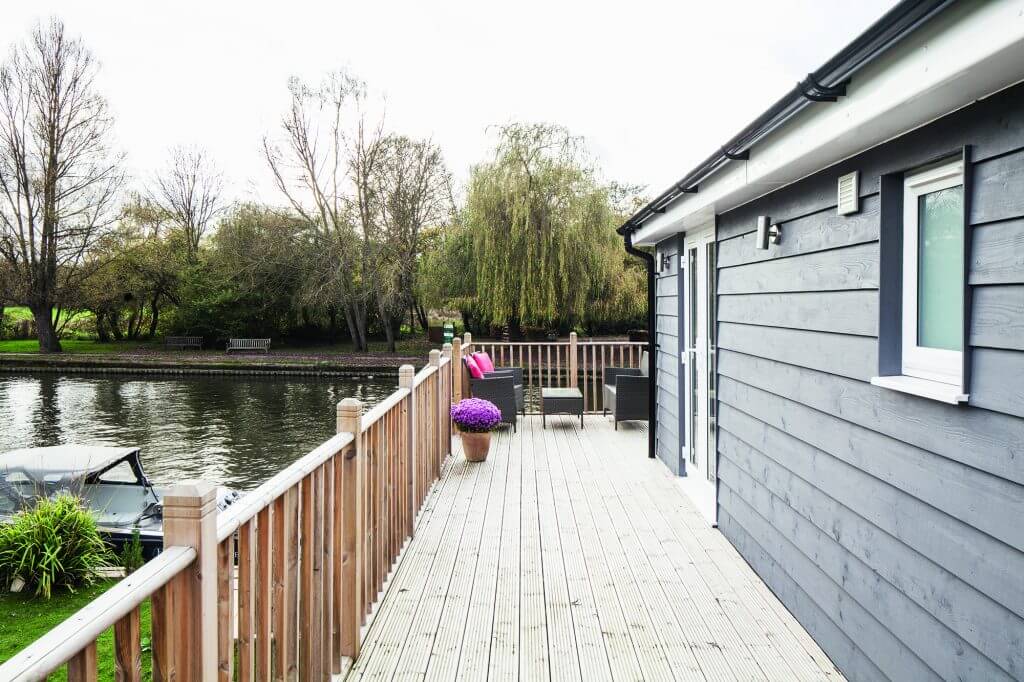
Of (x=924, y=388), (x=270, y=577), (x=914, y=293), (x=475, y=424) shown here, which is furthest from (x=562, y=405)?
(x=270, y=577)

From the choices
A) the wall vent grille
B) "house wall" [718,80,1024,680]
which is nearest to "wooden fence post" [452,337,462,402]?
"house wall" [718,80,1024,680]

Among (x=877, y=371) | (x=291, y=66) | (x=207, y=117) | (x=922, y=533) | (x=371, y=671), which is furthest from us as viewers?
(x=207, y=117)

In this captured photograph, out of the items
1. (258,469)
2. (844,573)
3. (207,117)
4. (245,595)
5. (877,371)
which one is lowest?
(258,469)

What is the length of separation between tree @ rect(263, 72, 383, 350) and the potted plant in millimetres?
18839

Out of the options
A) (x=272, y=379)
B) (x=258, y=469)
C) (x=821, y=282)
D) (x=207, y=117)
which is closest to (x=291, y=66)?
(x=207, y=117)

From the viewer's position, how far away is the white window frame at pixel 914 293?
7.10 ft

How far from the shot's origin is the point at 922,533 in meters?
2.09

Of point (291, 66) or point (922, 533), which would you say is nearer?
point (922, 533)

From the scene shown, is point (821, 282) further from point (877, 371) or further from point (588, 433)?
point (588, 433)

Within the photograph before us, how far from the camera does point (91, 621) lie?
1028 mm

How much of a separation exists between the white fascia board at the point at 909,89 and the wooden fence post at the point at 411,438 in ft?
6.72

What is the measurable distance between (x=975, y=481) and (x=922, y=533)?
318mm

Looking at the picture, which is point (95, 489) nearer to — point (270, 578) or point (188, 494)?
point (270, 578)

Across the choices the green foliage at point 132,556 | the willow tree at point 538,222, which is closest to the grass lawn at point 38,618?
the green foliage at point 132,556
